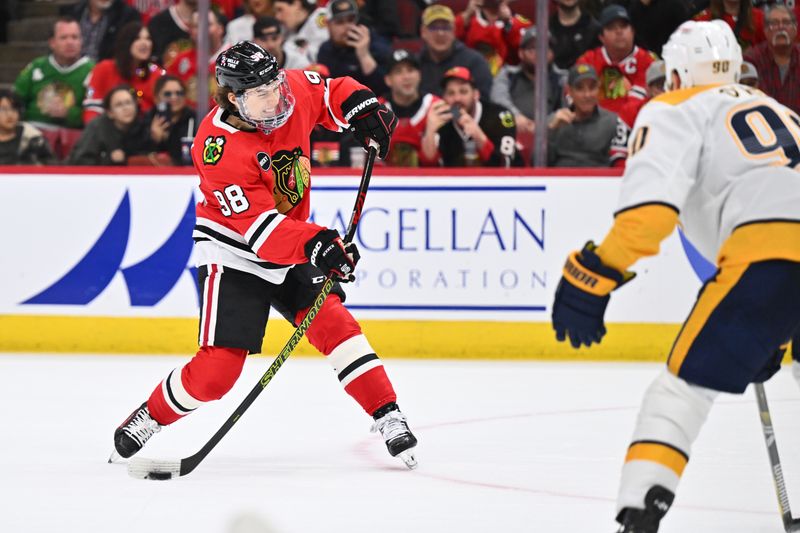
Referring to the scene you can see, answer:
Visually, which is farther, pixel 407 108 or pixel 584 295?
pixel 407 108

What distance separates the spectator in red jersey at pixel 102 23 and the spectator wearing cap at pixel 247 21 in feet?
1.59

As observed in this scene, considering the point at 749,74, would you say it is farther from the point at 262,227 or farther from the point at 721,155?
the point at 721,155

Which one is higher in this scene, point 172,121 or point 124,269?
point 172,121

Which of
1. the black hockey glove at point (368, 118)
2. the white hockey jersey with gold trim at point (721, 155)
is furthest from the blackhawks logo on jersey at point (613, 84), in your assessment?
the white hockey jersey with gold trim at point (721, 155)

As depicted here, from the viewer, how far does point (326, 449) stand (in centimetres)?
374

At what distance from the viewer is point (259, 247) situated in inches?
126

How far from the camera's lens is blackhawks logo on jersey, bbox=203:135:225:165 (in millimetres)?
3268

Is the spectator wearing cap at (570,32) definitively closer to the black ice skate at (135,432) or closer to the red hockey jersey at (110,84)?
the red hockey jersey at (110,84)

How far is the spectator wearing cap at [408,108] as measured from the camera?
224 inches

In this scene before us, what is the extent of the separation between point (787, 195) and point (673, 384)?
0.40m

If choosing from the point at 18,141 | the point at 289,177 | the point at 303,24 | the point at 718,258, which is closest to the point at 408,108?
the point at 303,24

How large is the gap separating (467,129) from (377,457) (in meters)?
2.40

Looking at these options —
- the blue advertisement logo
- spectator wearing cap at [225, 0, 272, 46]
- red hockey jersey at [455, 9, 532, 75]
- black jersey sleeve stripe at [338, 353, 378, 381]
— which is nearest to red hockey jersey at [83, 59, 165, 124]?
spectator wearing cap at [225, 0, 272, 46]

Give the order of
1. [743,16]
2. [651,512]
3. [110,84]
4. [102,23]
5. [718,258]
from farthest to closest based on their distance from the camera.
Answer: [102,23] < [110,84] < [743,16] < [718,258] < [651,512]
